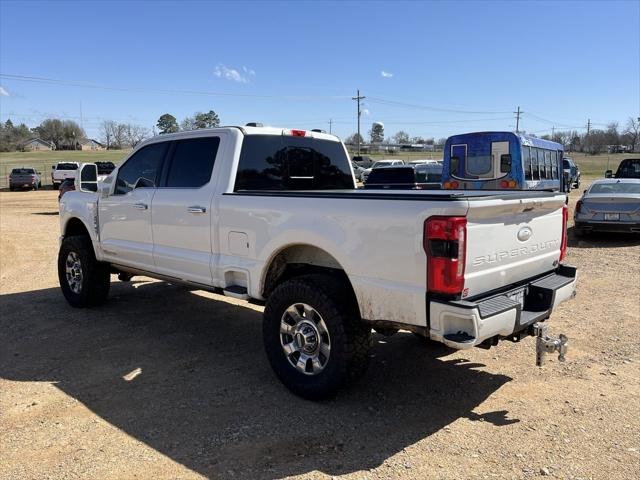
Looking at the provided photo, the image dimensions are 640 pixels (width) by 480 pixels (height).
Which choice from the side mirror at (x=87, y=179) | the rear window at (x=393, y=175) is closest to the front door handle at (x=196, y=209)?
the side mirror at (x=87, y=179)

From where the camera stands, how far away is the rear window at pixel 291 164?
16.6 ft

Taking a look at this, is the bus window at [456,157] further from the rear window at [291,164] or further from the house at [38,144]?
the house at [38,144]

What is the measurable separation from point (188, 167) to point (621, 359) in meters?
4.44

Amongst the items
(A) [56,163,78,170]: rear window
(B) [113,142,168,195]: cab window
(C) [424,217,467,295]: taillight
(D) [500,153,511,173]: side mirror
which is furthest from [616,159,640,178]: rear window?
(A) [56,163,78,170]: rear window

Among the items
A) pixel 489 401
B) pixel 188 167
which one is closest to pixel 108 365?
pixel 188 167

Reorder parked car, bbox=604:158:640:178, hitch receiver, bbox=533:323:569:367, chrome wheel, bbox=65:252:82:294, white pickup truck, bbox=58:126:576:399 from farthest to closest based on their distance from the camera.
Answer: parked car, bbox=604:158:640:178, chrome wheel, bbox=65:252:82:294, hitch receiver, bbox=533:323:569:367, white pickup truck, bbox=58:126:576:399

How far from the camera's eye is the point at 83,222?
6699 millimetres

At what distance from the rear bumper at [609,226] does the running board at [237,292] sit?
1006cm

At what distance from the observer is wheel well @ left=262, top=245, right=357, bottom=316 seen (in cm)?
424

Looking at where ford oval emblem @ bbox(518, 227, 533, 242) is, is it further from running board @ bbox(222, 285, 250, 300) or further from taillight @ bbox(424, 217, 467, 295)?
running board @ bbox(222, 285, 250, 300)

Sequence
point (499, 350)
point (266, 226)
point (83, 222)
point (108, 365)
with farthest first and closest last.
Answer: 1. point (83, 222)
2. point (499, 350)
3. point (108, 365)
4. point (266, 226)

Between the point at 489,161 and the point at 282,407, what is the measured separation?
477 inches

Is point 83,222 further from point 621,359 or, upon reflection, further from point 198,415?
point 621,359

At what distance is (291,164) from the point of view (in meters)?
5.47
